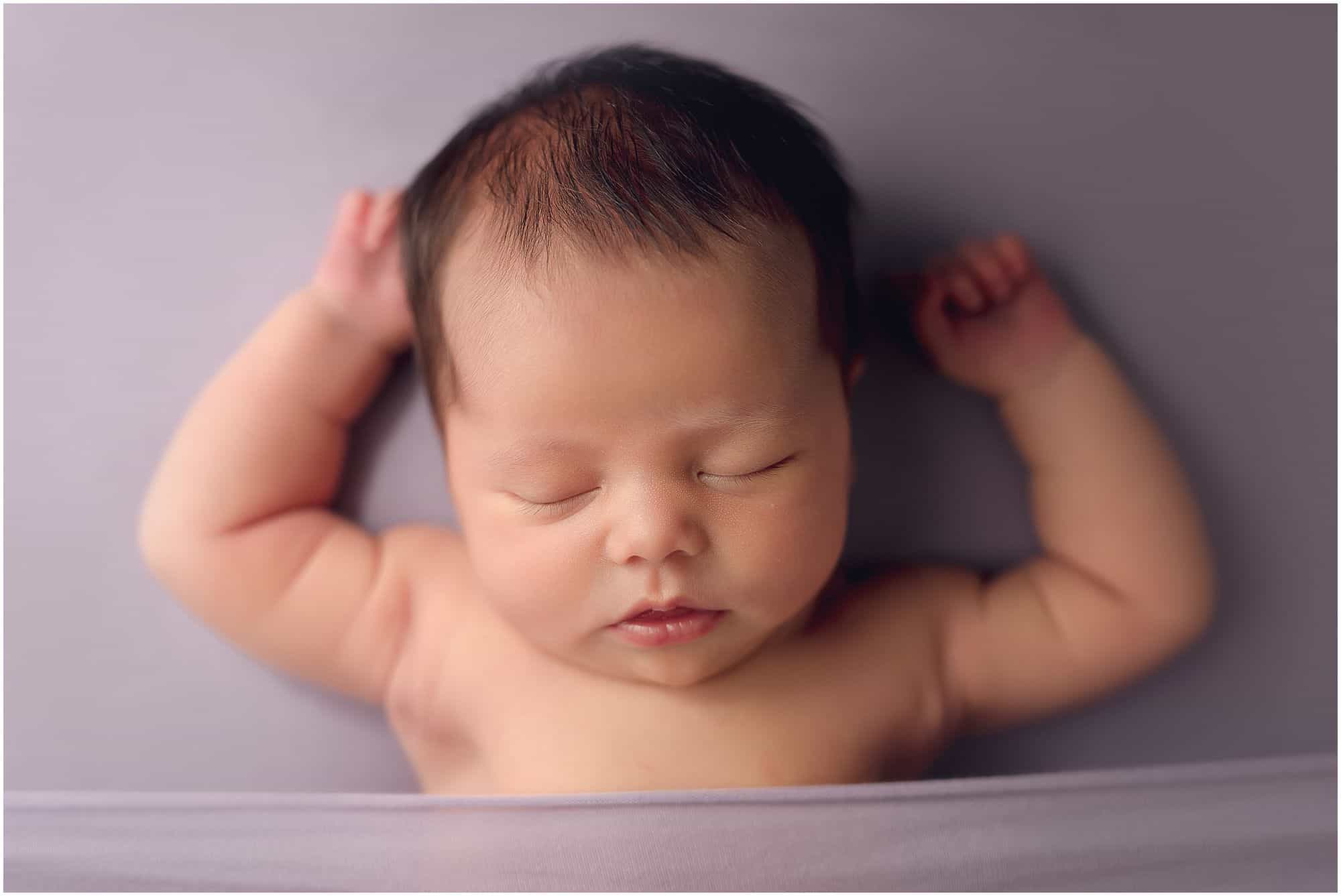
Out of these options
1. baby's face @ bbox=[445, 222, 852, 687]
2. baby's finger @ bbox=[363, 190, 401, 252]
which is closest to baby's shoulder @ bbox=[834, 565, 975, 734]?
baby's face @ bbox=[445, 222, 852, 687]

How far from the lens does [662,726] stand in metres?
0.86

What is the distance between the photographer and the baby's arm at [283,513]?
0.90 m

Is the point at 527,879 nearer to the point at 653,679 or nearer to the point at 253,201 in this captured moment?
the point at 653,679

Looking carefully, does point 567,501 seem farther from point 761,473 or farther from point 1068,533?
point 1068,533

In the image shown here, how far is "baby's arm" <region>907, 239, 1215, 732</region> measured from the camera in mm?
927

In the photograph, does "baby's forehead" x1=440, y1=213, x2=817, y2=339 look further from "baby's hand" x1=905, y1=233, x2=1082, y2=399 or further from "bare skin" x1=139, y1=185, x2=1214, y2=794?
"baby's hand" x1=905, y1=233, x2=1082, y2=399

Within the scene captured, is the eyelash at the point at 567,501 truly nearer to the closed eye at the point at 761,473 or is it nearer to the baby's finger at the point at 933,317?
the closed eye at the point at 761,473

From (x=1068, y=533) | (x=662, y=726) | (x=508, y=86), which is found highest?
(x=508, y=86)

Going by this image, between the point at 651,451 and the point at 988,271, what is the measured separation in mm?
416

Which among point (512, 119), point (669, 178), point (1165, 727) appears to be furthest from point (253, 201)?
point (1165, 727)

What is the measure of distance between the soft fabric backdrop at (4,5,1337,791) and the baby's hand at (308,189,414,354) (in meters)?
0.05

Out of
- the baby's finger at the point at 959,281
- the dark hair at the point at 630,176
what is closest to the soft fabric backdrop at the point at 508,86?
the baby's finger at the point at 959,281

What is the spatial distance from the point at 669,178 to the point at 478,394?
211mm

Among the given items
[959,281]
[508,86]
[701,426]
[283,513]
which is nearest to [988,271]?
[959,281]
